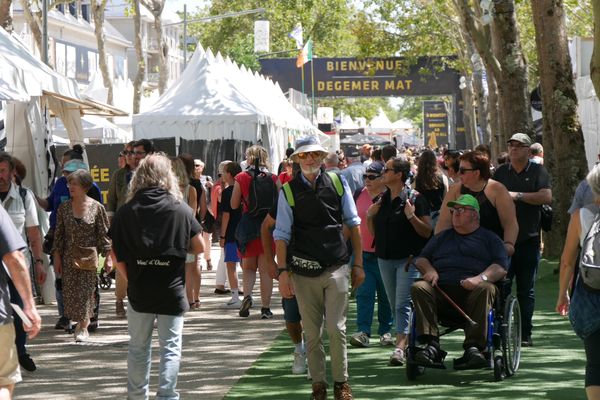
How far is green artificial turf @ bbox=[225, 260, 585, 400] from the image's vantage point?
931 cm

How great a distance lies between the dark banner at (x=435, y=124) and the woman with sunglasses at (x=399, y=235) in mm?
62233

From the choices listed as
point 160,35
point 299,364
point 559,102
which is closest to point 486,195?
point 299,364

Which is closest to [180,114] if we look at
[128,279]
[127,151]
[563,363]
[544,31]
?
[544,31]

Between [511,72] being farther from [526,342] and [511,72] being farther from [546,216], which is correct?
[526,342]

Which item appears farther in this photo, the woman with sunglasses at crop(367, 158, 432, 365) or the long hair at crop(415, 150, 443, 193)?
the long hair at crop(415, 150, 443, 193)

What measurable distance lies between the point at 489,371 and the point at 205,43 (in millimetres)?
72355

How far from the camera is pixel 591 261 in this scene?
6504 millimetres

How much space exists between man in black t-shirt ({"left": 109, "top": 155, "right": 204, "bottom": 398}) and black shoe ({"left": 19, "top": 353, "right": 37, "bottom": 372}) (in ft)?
8.79

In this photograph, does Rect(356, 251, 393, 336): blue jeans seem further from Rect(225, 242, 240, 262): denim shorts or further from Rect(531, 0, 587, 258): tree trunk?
Rect(531, 0, 587, 258): tree trunk

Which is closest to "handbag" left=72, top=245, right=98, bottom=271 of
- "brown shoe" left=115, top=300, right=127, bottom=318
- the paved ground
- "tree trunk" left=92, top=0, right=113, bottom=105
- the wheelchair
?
the paved ground

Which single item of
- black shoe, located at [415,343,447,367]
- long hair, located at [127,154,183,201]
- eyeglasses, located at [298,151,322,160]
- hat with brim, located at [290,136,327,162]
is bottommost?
black shoe, located at [415,343,447,367]

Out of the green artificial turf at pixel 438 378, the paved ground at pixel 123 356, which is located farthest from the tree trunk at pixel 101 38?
the green artificial turf at pixel 438 378

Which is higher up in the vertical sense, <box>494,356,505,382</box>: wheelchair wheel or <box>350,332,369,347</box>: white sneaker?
<box>494,356,505,382</box>: wheelchair wheel

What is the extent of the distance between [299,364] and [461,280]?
155 centimetres
